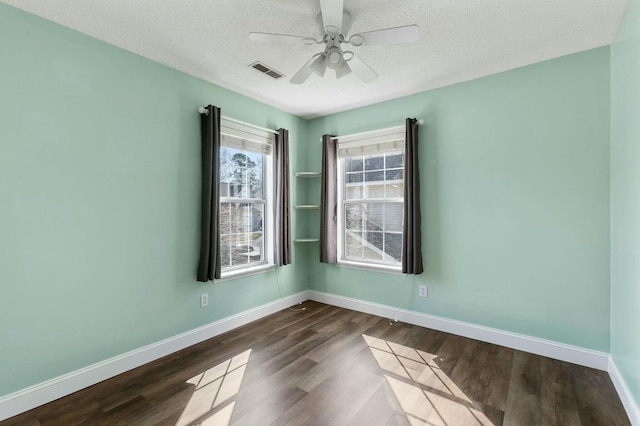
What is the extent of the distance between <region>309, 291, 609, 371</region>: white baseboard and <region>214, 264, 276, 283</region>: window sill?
1.04 metres

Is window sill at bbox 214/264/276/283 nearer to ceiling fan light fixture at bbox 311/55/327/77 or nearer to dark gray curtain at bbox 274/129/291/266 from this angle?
dark gray curtain at bbox 274/129/291/266

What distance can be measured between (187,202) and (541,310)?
10.9ft

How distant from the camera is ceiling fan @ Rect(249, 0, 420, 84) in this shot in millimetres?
1740

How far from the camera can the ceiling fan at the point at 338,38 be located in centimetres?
174

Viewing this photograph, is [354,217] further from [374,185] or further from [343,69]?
[343,69]

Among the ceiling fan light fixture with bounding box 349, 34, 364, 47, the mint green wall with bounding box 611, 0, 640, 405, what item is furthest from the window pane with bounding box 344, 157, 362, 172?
the mint green wall with bounding box 611, 0, 640, 405

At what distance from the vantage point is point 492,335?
9.45ft

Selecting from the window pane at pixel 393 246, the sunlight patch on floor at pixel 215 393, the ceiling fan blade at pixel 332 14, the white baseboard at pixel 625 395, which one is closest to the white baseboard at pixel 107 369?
the sunlight patch on floor at pixel 215 393

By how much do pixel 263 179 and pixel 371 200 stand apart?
1352 millimetres

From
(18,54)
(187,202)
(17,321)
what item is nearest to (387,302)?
(187,202)

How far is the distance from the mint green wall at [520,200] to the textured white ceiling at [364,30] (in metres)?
0.26

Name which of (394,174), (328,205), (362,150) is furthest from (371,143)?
(328,205)

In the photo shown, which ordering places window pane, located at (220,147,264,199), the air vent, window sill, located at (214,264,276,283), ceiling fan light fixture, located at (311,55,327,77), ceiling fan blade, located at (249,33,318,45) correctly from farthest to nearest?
1. window pane, located at (220,147,264,199)
2. window sill, located at (214,264,276,283)
3. the air vent
4. ceiling fan light fixture, located at (311,55,327,77)
5. ceiling fan blade, located at (249,33,318,45)

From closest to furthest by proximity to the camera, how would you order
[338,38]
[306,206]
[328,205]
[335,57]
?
[338,38] < [335,57] < [328,205] < [306,206]
